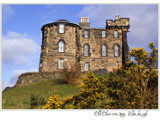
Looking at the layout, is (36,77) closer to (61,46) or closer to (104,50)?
(61,46)

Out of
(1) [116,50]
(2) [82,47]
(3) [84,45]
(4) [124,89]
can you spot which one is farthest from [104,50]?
(4) [124,89]

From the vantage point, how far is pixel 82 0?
398 inches

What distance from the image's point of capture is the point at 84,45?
3612 cm

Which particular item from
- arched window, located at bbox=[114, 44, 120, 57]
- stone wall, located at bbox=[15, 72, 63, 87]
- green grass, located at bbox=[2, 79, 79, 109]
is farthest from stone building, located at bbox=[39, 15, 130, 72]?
green grass, located at bbox=[2, 79, 79, 109]

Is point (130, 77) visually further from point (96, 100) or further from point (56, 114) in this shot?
point (56, 114)

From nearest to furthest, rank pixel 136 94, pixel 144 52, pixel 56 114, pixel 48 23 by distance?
1. pixel 56 114
2. pixel 136 94
3. pixel 144 52
4. pixel 48 23

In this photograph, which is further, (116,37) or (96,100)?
(116,37)

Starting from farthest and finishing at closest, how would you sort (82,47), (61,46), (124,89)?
(82,47) < (61,46) < (124,89)

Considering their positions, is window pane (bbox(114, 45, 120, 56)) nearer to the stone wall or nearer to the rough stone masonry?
the rough stone masonry

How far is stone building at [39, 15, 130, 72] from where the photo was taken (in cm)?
3212

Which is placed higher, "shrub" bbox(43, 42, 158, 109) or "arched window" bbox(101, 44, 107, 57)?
"arched window" bbox(101, 44, 107, 57)

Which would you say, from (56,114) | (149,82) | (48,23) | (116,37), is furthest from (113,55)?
(56,114)

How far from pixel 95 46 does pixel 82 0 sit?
2610cm

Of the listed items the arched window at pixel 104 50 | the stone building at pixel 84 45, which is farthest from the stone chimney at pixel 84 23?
the arched window at pixel 104 50
